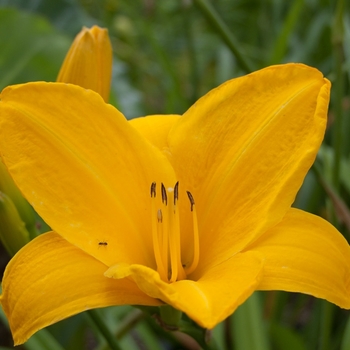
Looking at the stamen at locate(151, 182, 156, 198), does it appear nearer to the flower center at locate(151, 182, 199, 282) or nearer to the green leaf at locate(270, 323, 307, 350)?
the flower center at locate(151, 182, 199, 282)

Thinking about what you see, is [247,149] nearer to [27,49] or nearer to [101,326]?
[101,326]

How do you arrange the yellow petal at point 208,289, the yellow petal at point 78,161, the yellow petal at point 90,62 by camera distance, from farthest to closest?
the yellow petal at point 90,62 < the yellow petal at point 78,161 < the yellow petal at point 208,289

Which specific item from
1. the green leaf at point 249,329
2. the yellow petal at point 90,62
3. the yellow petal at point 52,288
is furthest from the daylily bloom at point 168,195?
the green leaf at point 249,329

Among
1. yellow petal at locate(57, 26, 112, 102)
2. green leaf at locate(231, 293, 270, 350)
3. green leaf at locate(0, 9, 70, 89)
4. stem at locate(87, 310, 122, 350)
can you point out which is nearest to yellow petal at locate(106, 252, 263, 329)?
stem at locate(87, 310, 122, 350)

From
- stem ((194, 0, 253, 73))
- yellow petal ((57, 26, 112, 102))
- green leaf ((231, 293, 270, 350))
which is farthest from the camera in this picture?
green leaf ((231, 293, 270, 350))

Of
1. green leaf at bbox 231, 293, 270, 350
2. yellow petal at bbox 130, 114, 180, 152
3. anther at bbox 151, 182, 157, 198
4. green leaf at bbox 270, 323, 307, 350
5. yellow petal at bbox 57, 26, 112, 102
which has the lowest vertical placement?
green leaf at bbox 270, 323, 307, 350

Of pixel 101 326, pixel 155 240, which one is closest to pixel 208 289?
pixel 155 240

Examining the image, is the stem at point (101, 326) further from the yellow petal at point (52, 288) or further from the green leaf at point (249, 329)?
→ the green leaf at point (249, 329)
